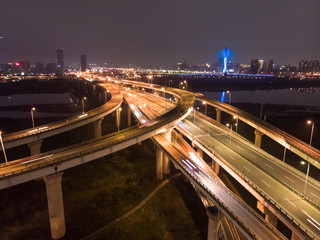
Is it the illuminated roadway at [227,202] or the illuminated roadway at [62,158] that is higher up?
the illuminated roadway at [62,158]

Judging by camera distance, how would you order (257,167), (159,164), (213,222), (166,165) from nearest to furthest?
(213,222)
(257,167)
(159,164)
(166,165)

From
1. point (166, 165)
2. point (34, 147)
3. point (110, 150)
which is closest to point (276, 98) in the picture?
point (166, 165)

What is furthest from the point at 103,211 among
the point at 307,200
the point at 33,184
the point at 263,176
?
the point at 307,200

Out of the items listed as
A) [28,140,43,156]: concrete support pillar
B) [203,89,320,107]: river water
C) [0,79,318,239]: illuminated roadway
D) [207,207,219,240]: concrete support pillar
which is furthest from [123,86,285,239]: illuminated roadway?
[203,89,320,107]: river water

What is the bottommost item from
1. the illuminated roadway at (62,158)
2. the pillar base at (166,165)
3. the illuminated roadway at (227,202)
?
the pillar base at (166,165)

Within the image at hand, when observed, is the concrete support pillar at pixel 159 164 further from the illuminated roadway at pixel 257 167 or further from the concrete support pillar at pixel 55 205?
the concrete support pillar at pixel 55 205

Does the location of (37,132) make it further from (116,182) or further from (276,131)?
(276,131)

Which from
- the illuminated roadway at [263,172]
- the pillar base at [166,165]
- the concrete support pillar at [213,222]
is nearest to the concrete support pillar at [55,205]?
the concrete support pillar at [213,222]

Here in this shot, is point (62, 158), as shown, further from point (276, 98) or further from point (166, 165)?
point (276, 98)
